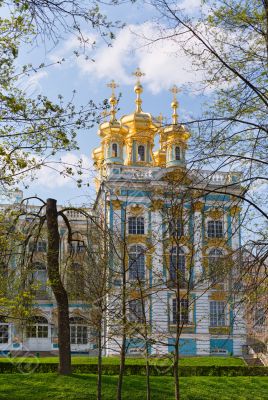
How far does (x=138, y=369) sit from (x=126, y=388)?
3.02 metres

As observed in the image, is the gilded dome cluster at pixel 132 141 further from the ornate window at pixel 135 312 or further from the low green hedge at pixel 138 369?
the ornate window at pixel 135 312

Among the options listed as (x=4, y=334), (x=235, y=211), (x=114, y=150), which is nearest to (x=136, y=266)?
(x=235, y=211)

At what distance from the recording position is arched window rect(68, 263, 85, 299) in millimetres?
18631

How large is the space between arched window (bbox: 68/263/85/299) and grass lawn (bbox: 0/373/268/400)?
2.45m

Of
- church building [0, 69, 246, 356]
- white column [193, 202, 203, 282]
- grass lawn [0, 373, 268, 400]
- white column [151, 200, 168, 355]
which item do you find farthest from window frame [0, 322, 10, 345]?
white column [193, 202, 203, 282]

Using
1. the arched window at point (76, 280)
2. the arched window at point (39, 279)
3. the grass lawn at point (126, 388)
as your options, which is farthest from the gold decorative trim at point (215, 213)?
the arched window at point (76, 280)

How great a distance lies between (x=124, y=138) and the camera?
132ft

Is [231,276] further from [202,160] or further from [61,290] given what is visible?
[61,290]

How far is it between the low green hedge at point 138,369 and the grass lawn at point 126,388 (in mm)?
1508

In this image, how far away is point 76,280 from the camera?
1917 centimetres

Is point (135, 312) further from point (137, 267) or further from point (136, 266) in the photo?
point (137, 267)

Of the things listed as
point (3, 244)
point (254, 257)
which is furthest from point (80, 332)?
point (254, 257)

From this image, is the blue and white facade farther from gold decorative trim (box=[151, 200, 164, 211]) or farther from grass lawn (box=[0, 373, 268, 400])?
grass lawn (box=[0, 373, 268, 400])

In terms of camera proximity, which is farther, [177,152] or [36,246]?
[177,152]
